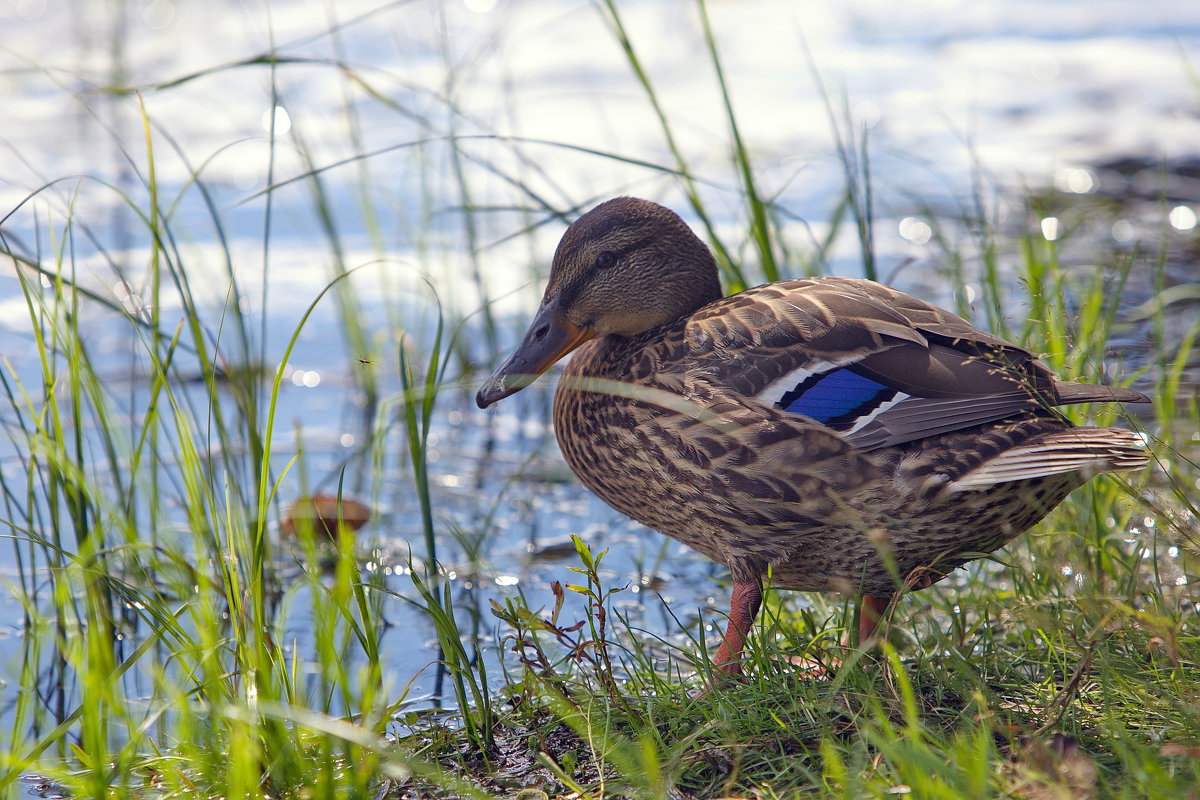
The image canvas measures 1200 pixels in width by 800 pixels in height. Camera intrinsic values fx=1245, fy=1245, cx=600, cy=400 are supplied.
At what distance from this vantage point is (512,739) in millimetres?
2797

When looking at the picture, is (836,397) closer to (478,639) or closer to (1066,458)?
(1066,458)

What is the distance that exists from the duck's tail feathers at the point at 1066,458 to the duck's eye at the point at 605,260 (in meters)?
1.19

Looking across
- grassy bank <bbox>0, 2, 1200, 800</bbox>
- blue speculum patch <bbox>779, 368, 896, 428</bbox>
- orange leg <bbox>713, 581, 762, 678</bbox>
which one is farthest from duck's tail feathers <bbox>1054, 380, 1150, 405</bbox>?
orange leg <bbox>713, 581, 762, 678</bbox>

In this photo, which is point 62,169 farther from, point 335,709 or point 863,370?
point 863,370

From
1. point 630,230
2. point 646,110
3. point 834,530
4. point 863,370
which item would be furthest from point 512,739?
point 646,110

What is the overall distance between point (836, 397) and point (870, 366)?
0.37 ft

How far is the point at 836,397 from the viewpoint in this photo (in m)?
2.88

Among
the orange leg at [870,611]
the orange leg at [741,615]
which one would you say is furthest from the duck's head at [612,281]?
the orange leg at [870,611]

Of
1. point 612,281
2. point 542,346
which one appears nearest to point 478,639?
point 542,346

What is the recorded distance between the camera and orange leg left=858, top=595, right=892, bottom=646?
10.2 ft

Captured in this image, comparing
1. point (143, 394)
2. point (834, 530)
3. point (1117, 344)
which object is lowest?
point (834, 530)

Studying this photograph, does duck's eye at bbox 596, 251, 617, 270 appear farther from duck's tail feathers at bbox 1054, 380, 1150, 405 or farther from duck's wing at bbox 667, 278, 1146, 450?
duck's tail feathers at bbox 1054, 380, 1150, 405

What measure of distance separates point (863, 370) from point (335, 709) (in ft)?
5.24

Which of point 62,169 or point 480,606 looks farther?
point 62,169
